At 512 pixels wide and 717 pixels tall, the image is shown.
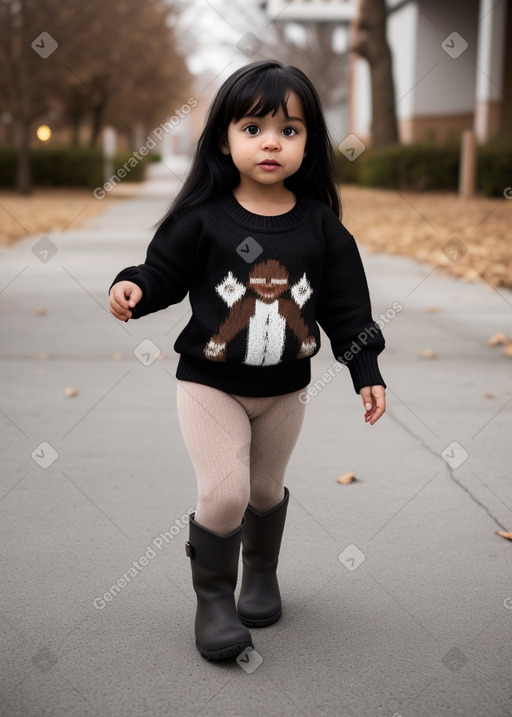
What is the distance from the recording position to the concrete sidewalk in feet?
7.38

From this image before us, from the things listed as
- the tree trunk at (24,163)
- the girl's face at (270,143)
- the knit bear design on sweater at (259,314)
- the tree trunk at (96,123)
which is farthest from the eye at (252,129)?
the tree trunk at (96,123)

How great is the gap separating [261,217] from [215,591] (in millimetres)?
967

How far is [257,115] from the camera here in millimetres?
2326

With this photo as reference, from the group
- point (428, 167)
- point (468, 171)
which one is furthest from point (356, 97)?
point (468, 171)

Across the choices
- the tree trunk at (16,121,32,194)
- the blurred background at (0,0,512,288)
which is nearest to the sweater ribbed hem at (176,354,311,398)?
the blurred background at (0,0,512,288)

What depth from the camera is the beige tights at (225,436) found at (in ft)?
7.78

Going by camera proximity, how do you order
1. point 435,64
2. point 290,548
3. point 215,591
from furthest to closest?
point 435,64 → point 290,548 → point 215,591

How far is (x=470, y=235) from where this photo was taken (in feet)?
39.6

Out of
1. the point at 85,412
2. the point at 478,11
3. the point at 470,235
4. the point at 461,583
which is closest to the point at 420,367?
the point at 85,412

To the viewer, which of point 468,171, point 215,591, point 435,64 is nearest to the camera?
point 215,591

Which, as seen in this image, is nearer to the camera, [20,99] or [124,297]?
[124,297]

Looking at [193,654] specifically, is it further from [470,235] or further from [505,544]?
[470,235]

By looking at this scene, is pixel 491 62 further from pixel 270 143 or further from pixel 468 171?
pixel 270 143

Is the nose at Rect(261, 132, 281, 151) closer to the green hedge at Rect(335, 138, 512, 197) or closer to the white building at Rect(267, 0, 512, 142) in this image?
the green hedge at Rect(335, 138, 512, 197)
